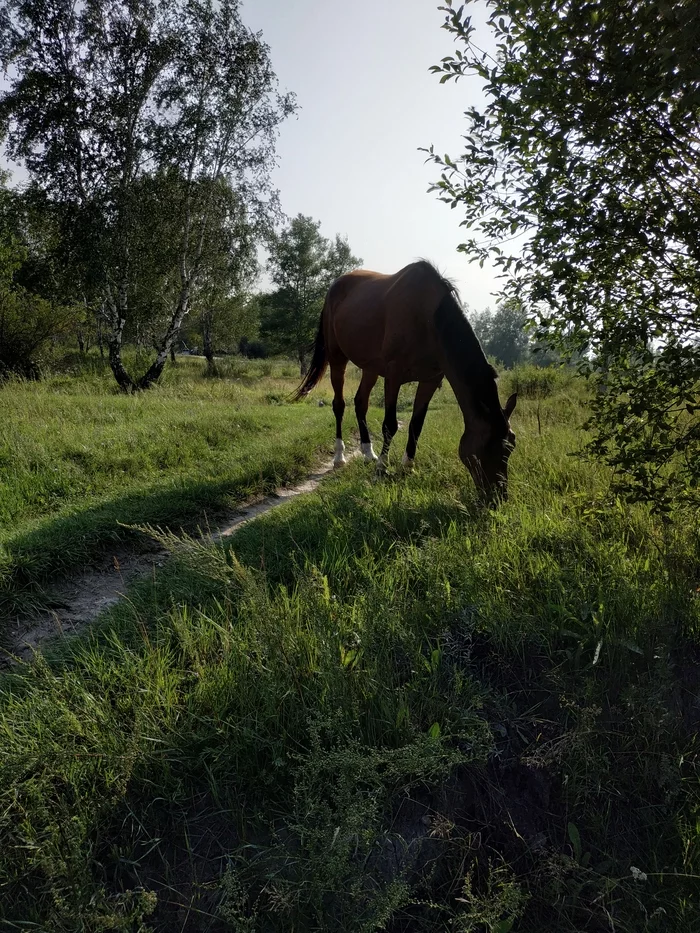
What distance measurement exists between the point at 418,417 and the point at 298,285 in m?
31.5

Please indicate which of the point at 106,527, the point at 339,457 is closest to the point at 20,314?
the point at 339,457

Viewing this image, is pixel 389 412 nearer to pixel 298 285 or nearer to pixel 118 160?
pixel 118 160

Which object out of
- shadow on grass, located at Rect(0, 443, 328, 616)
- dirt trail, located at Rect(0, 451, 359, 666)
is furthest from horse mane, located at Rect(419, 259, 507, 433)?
shadow on grass, located at Rect(0, 443, 328, 616)

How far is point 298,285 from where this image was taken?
3516cm

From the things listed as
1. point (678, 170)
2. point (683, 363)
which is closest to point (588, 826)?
point (683, 363)

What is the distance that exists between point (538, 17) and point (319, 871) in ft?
12.8

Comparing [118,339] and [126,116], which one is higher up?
[126,116]

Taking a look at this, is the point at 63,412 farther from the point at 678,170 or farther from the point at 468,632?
the point at 678,170

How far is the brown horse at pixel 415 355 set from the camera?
454cm

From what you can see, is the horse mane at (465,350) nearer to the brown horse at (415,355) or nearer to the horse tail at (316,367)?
the brown horse at (415,355)

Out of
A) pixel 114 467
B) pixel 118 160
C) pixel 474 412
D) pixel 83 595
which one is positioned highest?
pixel 118 160

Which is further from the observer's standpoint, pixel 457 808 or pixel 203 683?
pixel 203 683

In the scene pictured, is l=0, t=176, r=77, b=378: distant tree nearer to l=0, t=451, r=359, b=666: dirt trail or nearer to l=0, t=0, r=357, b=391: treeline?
l=0, t=0, r=357, b=391: treeline

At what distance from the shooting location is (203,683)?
6.96 ft
